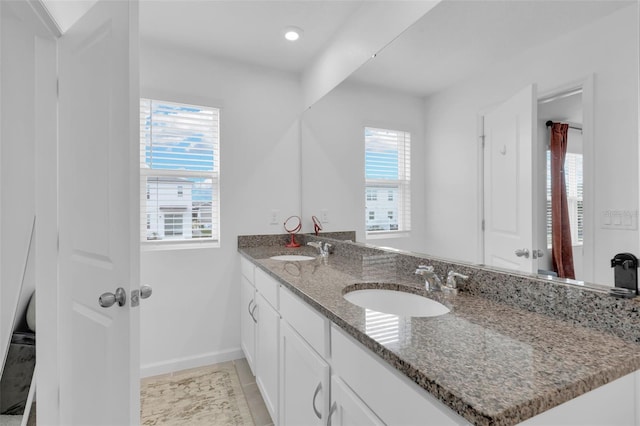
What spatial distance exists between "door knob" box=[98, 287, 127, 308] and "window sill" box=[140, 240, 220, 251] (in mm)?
1338

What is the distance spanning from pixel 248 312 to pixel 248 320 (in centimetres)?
6

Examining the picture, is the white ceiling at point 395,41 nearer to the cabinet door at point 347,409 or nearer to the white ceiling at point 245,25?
the white ceiling at point 245,25

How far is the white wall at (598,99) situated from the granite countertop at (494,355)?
222 millimetres

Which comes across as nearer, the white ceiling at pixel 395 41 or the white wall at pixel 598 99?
the white wall at pixel 598 99

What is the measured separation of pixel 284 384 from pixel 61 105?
162 cm

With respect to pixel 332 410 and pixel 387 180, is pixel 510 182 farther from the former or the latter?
pixel 332 410

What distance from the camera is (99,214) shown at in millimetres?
1172

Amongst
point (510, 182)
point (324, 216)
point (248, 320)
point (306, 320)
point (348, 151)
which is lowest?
point (248, 320)

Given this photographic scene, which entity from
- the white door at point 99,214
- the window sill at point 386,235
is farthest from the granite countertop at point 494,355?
the white door at point 99,214

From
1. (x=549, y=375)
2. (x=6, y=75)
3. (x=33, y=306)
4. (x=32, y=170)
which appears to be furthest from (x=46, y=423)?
(x=549, y=375)

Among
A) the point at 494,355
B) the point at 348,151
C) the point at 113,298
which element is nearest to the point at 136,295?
the point at 113,298

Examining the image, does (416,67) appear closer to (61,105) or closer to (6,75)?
(61,105)

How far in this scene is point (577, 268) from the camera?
2.88 feet

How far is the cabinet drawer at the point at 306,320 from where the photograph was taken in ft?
3.49
